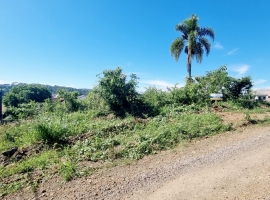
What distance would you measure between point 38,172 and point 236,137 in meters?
5.64

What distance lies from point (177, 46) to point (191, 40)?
5.21 ft

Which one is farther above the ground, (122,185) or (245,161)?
(245,161)

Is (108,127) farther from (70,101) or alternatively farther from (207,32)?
(207,32)

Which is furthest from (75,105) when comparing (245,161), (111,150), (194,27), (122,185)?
(194,27)

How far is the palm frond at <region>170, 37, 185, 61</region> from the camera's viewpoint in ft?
64.2

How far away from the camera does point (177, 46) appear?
19.6 m

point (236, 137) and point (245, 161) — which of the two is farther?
point (236, 137)

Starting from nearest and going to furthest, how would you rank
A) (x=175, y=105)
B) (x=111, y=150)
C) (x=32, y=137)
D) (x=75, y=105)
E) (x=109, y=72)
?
(x=111, y=150) < (x=32, y=137) < (x=109, y=72) < (x=175, y=105) < (x=75, y=105)

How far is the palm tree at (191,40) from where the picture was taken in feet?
62.0

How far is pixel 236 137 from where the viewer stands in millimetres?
5656

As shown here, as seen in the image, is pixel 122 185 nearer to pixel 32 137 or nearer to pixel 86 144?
pixel 86 144

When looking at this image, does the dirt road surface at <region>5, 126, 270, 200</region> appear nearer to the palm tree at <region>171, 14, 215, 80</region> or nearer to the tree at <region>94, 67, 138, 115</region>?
the tree at <region>94, 67, 138, 115</region>

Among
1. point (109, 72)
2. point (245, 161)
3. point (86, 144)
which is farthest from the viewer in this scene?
point (109, 72)

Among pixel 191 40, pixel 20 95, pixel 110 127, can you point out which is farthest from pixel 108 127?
pixel 20 95
